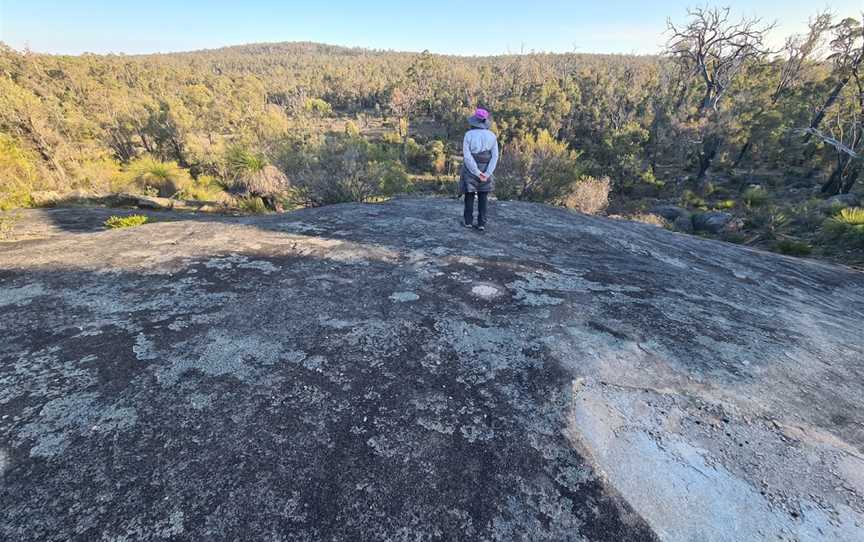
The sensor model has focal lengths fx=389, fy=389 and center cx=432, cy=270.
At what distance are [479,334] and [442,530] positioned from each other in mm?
1587

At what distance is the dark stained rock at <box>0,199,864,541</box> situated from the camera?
1729 millimetres

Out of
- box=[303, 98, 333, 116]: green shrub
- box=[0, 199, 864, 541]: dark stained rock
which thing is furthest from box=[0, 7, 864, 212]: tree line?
box=[303, 98, 333, 116]: green shrub

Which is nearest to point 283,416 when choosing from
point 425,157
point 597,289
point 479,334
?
point 479,334

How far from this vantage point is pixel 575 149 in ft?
110

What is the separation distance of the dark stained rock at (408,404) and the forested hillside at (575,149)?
25.0 ft

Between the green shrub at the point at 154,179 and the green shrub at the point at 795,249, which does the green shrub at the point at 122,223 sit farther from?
the green shrub at the point at 154,179

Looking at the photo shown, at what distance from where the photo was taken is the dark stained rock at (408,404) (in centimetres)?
173

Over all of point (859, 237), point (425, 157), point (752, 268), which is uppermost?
point (752, 268)

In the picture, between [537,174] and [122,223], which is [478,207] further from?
[537,174]

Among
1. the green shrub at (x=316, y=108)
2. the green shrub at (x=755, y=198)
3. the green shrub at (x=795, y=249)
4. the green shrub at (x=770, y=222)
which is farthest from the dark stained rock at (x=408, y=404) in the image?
the green shrub at (x=316, y=108)

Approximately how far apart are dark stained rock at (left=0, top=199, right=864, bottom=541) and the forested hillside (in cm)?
761

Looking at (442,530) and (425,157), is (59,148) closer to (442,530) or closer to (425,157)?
(442,530)

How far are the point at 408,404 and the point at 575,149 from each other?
35.3 metres

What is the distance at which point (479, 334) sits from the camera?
3100mm
